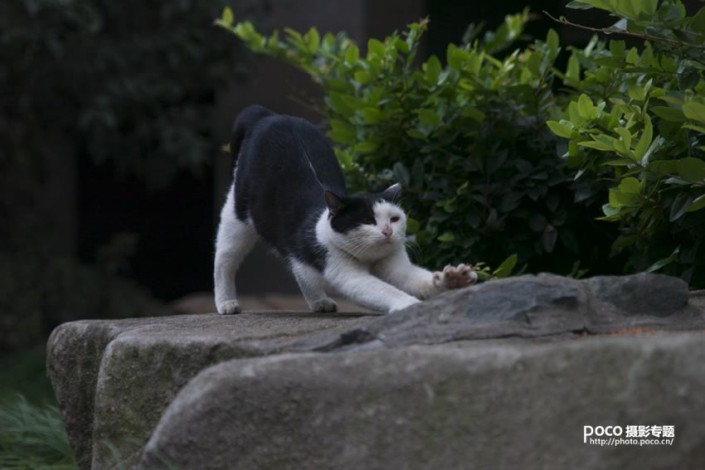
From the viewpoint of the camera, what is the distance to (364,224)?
3297 mm

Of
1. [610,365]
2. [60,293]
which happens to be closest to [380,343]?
[610,365]

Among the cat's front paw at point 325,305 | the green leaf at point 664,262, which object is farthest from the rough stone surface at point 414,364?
the cat's front paw at point 325,305

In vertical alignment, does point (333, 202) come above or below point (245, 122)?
below

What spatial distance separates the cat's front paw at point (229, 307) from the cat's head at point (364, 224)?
25.4 inches

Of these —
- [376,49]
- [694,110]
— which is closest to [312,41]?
[376,49]

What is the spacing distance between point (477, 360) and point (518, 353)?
8 cm

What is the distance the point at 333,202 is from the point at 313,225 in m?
0.21

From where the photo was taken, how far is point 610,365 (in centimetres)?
211

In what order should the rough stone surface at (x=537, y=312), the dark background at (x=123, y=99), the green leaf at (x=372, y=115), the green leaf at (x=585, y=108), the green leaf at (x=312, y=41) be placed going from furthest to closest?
the dark background at (x=123, y=99) < the green leaf at (x=312, y=41) < the green leaf at (x=372, y=115) < the green leaf at (x=585, y=108) < the rough stone surface at (x=537, y=312)

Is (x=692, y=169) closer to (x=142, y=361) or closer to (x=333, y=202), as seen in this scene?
(x=333, y=202)

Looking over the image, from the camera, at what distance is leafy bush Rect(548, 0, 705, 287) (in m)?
3.04

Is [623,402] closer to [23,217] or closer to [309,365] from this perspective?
[309,365]

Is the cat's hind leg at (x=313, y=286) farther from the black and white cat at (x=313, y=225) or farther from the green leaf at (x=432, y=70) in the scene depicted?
the green leaf at (x=432, y=70)

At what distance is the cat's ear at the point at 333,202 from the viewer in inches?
128
